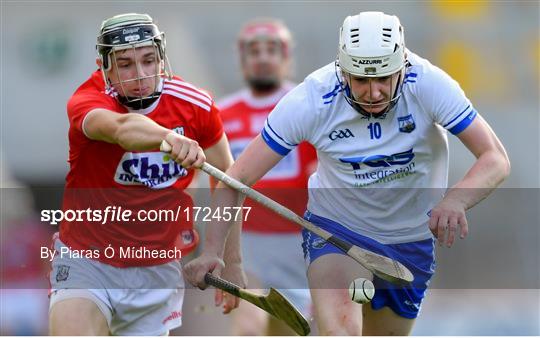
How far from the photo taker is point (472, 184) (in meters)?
4.72

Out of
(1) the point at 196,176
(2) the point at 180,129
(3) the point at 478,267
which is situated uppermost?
(2) the point at 180,129

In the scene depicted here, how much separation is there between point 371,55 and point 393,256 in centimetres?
100

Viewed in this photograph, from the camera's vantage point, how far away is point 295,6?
35.9 feet

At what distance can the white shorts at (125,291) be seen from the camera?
5.18 m

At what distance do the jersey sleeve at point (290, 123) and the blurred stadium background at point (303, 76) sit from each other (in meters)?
2.94

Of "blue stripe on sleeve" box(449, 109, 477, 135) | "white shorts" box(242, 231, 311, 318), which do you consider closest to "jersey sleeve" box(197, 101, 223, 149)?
"blue stripe on sleeve" box(449, 109, 477, 135)

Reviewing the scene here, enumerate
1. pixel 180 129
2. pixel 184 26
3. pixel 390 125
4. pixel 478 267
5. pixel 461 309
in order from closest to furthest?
pixel 390 125 < pixel 180 129 < pixel 461 309 < pixel 478 267 < pixel 184 26

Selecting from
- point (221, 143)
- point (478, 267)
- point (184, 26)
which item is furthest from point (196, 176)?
point (184, 26)

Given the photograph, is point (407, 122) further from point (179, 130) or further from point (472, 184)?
point (179, 130)

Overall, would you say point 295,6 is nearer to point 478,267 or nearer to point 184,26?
point 184,26

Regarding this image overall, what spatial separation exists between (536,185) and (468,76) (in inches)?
72.1

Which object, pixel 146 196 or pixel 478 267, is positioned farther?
pixel 478 267

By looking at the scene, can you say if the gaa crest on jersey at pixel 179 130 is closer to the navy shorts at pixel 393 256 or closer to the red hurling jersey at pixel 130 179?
the red hurling jersey at pixel 130 179

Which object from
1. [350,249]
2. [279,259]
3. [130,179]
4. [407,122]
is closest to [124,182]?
[130,179]
